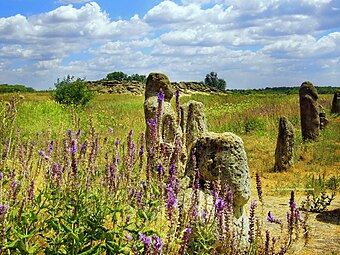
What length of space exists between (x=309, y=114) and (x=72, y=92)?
14.2 metres

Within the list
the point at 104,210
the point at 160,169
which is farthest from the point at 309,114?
the point at 104,210

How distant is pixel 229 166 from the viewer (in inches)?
198

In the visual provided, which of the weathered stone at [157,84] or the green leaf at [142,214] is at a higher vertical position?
the weathered stone at [157,84]

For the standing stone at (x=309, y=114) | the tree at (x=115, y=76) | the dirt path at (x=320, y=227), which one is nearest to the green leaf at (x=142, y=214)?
the dirt path at (x=320, y=227)

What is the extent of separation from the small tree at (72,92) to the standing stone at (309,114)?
43.7ft

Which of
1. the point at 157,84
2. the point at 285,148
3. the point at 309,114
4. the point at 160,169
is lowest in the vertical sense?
the point at 285,148

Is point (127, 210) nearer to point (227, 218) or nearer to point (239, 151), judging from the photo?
point (227, 218)

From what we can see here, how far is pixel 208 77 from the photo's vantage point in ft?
333

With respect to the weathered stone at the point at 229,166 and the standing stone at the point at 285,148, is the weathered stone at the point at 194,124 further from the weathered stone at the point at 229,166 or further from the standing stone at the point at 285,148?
the weathered stone at the point at 229,166

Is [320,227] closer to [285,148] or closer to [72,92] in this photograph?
[285,148]

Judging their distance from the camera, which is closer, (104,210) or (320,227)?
(104,210)

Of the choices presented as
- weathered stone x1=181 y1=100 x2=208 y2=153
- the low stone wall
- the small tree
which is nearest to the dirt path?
weathered stone x1=181 y1=100 x2=208 y2=153

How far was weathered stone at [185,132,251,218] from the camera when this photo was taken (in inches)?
198

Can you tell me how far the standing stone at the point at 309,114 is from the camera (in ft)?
53.9
